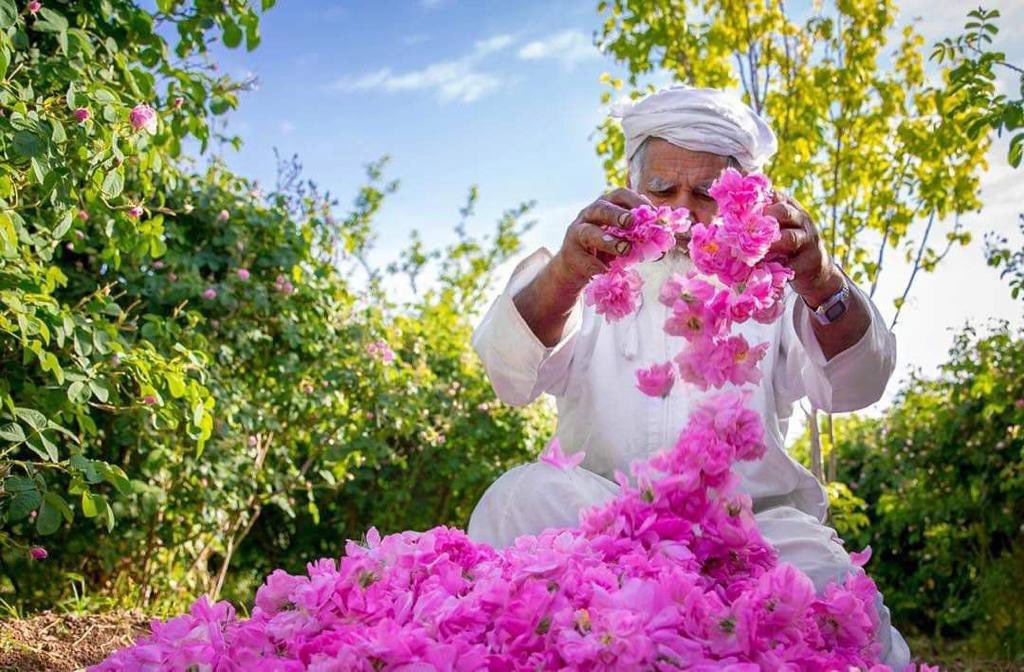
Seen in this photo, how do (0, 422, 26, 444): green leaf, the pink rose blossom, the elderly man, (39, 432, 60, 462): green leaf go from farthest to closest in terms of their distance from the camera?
1. (39, 432, 60, 462): green leaf
2. (0, 422, 26, 444): green leaf
3. the elderly man
4. the pink rose blossom

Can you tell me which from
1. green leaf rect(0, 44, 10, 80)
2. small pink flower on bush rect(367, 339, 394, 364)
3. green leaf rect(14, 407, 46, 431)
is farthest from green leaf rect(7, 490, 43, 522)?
small pink flower on bush rect(367, 339, 394, 364)

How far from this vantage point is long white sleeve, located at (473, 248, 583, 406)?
7.23 ft

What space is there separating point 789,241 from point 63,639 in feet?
9.00

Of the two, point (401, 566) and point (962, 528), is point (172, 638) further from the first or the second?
point (962, 528)

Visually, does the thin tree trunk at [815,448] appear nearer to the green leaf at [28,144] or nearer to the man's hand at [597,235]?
the man's hand at [597,235]

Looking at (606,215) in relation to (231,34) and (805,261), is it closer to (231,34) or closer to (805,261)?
(805,261)

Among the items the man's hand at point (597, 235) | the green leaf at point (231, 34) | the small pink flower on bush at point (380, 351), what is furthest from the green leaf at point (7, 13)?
the small pink flower on bush at point (380, 351)

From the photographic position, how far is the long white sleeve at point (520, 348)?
2.21 meters

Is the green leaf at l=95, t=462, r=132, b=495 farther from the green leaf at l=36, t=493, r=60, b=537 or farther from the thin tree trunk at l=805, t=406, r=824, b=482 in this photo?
the thin tree trunk at l=805, t=406, r=824, b=482

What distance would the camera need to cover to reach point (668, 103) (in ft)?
7.67

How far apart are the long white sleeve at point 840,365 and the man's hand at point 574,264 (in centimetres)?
52

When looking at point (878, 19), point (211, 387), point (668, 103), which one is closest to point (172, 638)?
point (668, 103)

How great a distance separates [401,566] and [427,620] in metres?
0.20

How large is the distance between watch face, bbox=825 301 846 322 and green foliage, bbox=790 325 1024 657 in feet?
10.2
